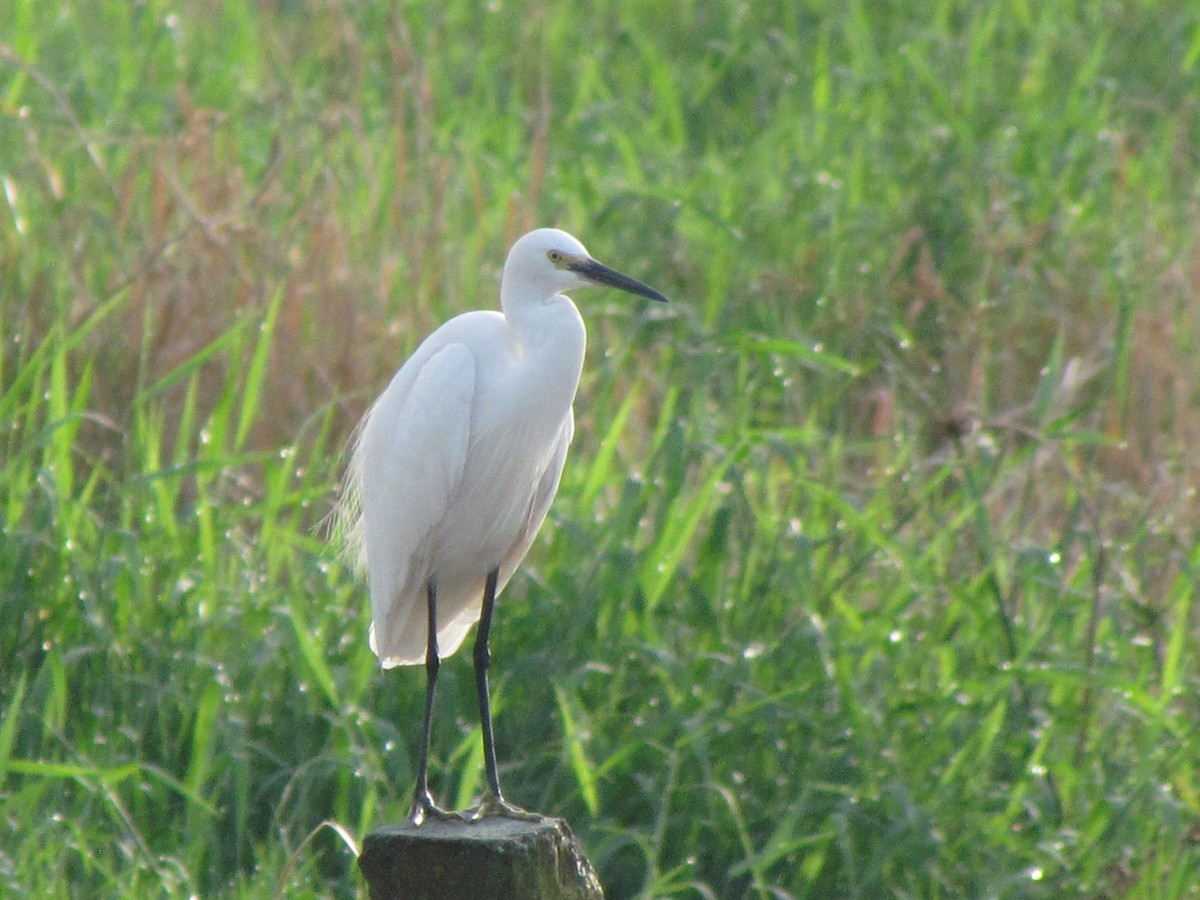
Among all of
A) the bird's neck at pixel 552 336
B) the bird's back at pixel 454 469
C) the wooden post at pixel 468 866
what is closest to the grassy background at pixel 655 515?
the bird's back at pixel 454 469

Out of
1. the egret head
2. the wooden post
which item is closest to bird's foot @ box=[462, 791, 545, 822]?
the wooden post

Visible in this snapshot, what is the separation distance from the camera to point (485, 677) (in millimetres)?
2764

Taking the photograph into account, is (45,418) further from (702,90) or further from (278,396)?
(702,90)

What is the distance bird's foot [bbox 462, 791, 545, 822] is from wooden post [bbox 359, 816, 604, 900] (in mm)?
179

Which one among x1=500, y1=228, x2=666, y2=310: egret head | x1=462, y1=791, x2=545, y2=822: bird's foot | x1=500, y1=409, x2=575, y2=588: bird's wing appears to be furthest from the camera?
x1=500, y1=409, x2=575, y2=588: bird's wing

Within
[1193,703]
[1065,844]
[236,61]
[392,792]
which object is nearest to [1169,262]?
[1193,703]

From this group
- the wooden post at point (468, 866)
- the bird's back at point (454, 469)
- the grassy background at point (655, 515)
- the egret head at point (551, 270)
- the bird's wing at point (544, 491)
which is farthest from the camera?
the grassy background at point (655, 515)

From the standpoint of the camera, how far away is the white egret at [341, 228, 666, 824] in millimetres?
2465

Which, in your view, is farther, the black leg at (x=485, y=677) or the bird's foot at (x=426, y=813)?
the black leg at (x=485, y=677)

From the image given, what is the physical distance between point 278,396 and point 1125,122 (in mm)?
3437

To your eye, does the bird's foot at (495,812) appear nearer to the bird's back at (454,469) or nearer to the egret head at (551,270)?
the bird's back at (454,469)

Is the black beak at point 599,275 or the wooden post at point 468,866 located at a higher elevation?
the black beak at point 599,275

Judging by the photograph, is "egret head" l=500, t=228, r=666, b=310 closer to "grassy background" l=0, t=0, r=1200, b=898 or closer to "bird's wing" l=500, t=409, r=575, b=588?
"bird's wing" l=500, t=409, r=575, b=588

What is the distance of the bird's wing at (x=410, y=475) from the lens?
254 cm
